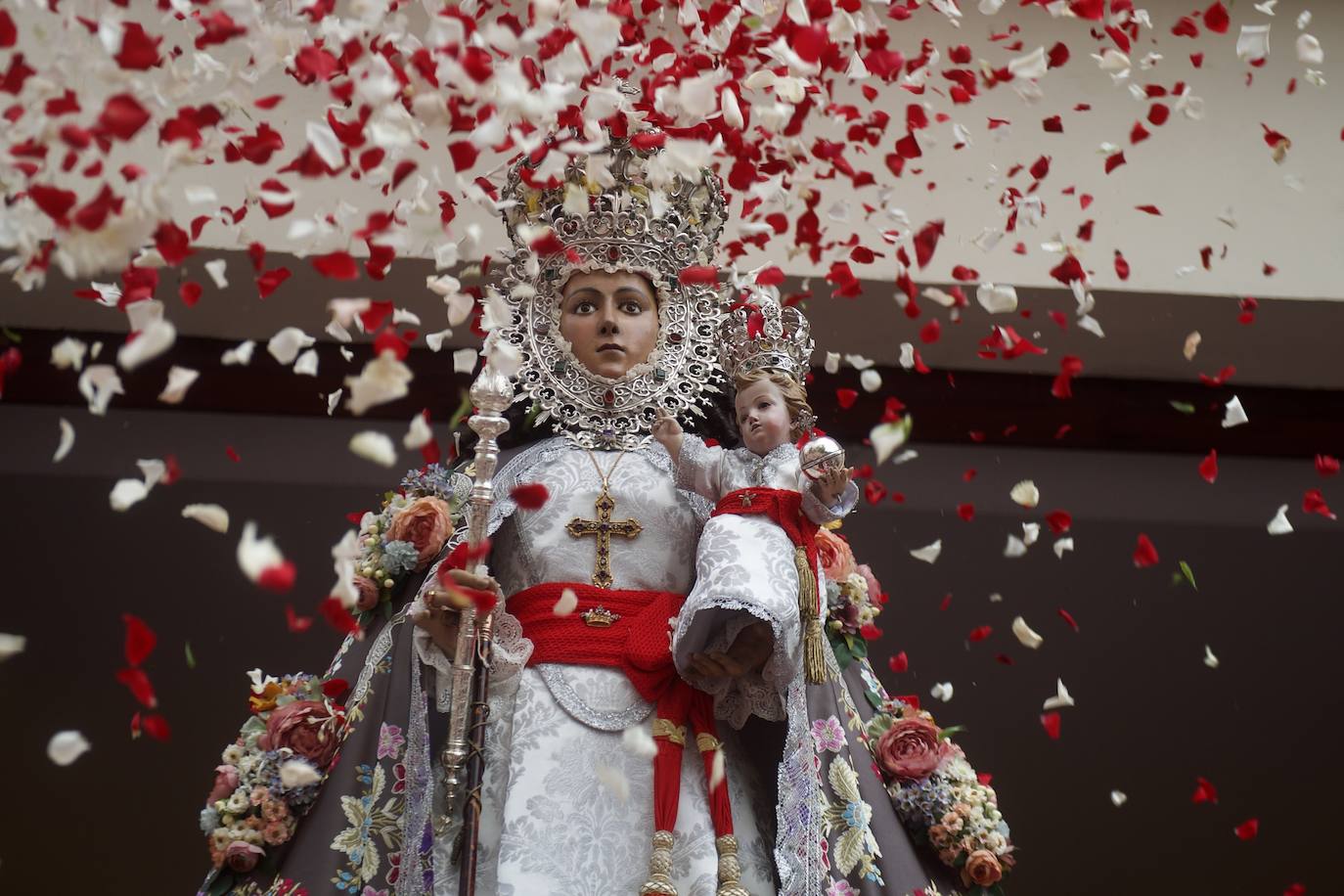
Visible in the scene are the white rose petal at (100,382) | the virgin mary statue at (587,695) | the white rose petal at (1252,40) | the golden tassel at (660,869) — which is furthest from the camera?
the white rose petal at (1252,40)

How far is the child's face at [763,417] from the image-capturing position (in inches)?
109

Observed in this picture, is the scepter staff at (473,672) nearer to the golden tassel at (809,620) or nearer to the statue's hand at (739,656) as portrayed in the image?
the statue's hand at (739,656)

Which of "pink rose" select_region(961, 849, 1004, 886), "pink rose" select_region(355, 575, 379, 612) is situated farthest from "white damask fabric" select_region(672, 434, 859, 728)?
"pink rose" select_region(355, 575, 379, 612)

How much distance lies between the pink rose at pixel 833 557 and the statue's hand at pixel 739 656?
1.60ft

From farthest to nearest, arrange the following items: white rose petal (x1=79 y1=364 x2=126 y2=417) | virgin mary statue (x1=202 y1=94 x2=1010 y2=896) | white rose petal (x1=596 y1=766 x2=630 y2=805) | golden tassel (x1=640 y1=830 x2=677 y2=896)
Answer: virgin mary statue (x1=202 y1=94 x2=1010 y2=896) < golden tassel (x1=640 y1=830 x2=677 y2=896) < white rose petal (x1=596 y1=766 x2=630 y2=805) < white rose petal (x1=79 y1=364 x2=126 y2=417)

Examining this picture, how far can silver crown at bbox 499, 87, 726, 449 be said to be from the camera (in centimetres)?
300

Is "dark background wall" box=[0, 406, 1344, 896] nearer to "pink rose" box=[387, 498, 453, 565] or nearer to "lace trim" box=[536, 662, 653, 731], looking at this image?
"pink rose" box=[387, 498, 453, 565]

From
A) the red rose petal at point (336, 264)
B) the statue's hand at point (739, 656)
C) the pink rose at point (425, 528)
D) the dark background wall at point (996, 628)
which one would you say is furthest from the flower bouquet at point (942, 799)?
the dark background wall at point (996, 628)

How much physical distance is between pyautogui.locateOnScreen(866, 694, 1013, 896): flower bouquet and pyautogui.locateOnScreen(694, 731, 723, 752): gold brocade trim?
1.37 feet

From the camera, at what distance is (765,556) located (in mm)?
2570

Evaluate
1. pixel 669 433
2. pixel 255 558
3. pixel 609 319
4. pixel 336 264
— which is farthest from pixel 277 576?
pixel 609 319

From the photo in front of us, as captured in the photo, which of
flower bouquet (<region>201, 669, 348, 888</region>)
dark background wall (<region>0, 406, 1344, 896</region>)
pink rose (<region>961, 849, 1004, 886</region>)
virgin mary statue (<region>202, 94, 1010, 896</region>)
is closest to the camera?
virgin mary statue (<region>202, 94, 1010, 896</region>)

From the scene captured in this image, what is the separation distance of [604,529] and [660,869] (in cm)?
69

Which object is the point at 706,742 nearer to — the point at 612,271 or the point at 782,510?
the point at 782,510
